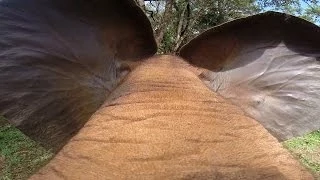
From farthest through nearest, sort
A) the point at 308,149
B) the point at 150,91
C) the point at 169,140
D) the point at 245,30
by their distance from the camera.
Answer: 1. the point at 308,149
2. the point at 245,30
3. the point at 150,91
4. the point at 169,140

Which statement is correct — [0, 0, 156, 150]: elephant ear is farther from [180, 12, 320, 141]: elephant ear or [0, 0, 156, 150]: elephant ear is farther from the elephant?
[180, 12, 320, 141]: elephant ear

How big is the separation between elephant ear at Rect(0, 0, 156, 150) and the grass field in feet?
12.0

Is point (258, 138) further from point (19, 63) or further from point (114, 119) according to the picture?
point (19, 63)

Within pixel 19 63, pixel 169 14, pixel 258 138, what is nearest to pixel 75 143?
pixel 19 63

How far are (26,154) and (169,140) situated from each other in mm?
4875

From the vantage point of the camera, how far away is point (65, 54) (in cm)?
103

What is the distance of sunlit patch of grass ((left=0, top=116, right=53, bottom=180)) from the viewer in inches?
194

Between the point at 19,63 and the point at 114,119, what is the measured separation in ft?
0.71

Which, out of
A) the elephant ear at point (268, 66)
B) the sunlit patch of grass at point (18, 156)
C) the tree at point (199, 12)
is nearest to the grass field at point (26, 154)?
the sunlit patch of grass at point (18, 156)

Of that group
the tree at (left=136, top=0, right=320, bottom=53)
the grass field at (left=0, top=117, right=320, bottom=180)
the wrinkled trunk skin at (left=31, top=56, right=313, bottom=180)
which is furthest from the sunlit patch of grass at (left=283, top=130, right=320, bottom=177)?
the wrinkled trunk skin at (left=31, top=56, right=313, bottom=180)

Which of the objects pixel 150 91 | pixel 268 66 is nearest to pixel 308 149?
pixel 268 66

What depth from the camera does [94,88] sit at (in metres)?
1.03

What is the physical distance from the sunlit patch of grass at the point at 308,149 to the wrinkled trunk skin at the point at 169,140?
4.45 metres

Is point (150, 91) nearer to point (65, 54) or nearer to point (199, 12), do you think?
point (65, 54)
